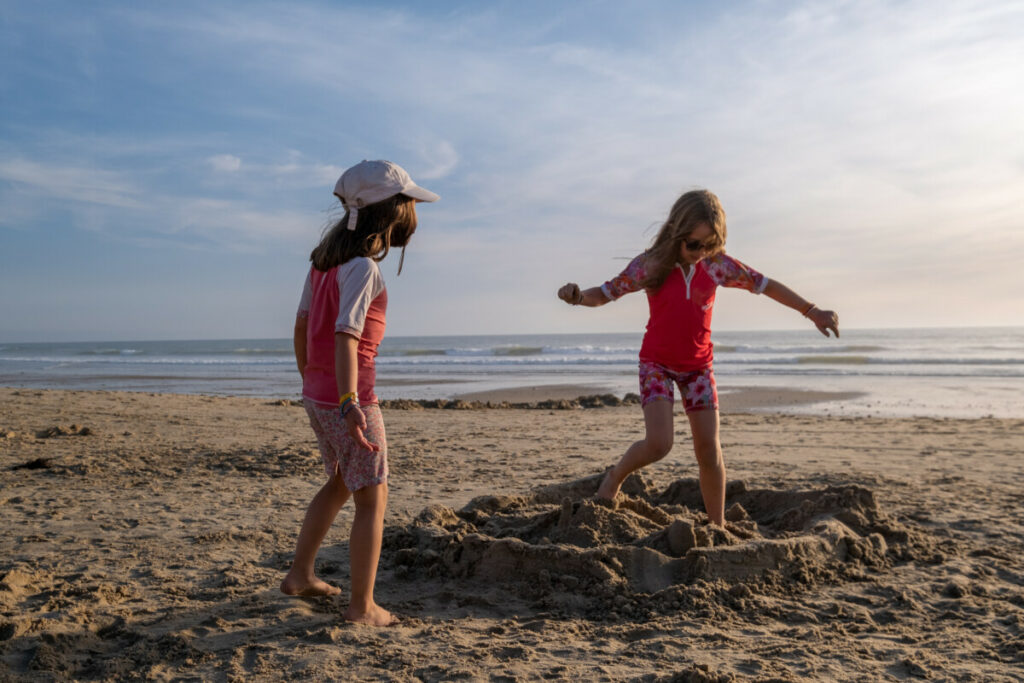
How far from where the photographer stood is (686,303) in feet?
11.9

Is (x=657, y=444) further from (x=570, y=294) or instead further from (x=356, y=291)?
(x=356, y=291)

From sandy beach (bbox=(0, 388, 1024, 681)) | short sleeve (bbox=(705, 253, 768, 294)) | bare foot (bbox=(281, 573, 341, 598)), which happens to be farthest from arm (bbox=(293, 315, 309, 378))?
short sleeve (bbox=(705, 253, 768, 294))

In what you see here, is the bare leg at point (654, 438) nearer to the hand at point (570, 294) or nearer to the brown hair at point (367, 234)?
the hand at point (570, 294)

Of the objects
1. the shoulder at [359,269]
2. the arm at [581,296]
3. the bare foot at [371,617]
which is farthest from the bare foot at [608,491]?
the shoulder at [359,269]

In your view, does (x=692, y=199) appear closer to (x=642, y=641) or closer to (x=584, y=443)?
(x=642, y=641)

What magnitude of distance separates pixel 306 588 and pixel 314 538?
0.23m

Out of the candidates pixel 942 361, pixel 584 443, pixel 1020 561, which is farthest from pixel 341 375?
pixel 942 361

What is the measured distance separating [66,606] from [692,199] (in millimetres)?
3298

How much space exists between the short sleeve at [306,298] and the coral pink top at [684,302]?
150cm

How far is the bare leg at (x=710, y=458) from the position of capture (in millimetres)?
3623

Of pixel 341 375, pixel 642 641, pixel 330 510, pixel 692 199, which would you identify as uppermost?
pixel 692 199

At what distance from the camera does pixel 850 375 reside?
767 inches

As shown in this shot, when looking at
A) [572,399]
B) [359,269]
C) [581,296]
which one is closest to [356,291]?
[359,269]

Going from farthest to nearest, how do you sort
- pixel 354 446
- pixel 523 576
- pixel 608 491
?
pixel 608 491 → pixel 523 576 → pixel 354 446
